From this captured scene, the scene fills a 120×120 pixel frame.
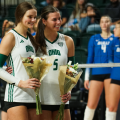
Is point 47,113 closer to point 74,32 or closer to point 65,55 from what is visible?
point 65,55

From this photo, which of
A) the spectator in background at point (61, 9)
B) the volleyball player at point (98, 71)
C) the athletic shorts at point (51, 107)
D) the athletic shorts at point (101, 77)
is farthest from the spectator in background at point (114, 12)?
the athletic shorts at point (51, 107)

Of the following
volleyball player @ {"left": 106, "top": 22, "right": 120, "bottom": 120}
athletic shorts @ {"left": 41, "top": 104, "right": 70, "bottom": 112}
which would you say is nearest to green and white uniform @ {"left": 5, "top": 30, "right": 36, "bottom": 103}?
athletic shorts @ {"left": 41, "top": 104, "right": 70, "bottom": 112}

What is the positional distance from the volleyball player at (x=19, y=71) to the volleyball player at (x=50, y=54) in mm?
116

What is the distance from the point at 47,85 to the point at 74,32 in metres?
3.31

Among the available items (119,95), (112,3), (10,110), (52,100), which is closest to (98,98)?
(119,95)

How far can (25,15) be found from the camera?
95.5 inches

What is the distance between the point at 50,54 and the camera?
255 centimetres

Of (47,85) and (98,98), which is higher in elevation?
(47,85)

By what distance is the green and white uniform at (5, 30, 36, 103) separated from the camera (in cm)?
237

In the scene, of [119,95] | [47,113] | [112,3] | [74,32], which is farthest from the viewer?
[112,3]

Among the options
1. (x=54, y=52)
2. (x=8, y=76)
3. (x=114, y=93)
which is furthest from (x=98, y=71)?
(x=8, y=76)

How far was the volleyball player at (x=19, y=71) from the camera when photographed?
7.61ft

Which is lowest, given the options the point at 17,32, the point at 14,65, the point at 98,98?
the point at 98,98

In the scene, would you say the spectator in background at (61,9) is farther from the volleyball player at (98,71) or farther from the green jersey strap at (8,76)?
the green jersey strap at (8,76)
